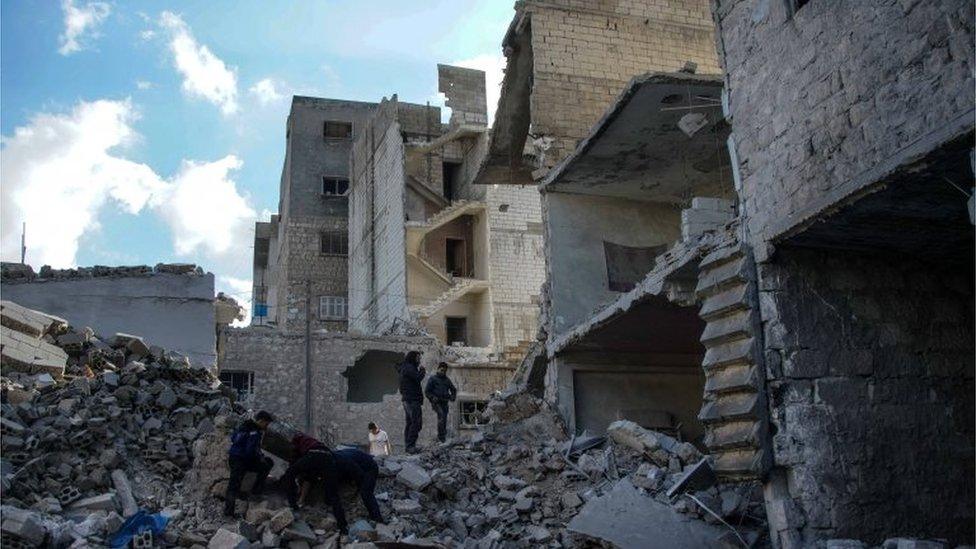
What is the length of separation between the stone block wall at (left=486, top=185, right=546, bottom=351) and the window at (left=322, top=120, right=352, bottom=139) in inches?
454

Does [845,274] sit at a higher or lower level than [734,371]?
higher

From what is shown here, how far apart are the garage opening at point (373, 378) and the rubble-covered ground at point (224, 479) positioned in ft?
41.1

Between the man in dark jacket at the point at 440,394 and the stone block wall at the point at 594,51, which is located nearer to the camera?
the man in dark jacket at the point at 440,394

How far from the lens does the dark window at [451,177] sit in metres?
32.3

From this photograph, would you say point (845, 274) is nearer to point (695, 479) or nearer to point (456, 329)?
point (695, 479)

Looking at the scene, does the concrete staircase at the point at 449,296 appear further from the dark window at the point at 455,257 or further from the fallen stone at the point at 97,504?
the fallen stone at the point at 97,504

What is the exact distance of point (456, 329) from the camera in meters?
29.0

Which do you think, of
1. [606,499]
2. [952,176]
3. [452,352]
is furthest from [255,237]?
[952,176]

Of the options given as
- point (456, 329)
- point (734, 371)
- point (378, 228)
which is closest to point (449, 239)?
point (378, 228)

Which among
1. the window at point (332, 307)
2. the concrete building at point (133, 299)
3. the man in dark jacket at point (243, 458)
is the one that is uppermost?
the window at point (332, 307)

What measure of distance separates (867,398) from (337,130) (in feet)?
106

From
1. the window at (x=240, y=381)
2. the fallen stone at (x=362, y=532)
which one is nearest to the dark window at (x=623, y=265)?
the fallen stone at (x=362, y=532)

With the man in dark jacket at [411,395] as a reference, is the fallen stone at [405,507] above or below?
below

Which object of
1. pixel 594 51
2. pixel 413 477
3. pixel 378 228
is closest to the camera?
pixel 413 477
